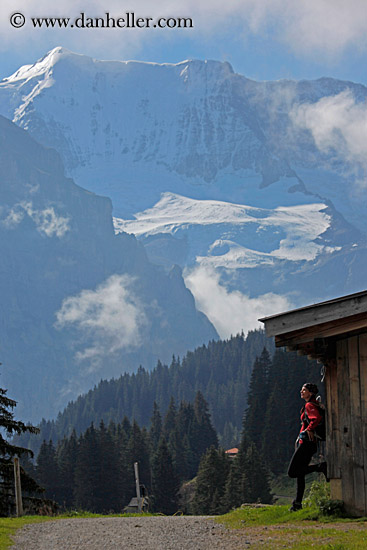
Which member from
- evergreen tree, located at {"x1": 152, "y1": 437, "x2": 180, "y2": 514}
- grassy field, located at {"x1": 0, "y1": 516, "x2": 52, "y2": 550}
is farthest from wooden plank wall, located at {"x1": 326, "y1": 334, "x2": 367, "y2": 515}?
evergreen tree, located at {"x1": 152, "y1": 437, "x2": 180, "y2": 514}

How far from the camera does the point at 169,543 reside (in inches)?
604

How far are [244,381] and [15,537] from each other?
18415 cm

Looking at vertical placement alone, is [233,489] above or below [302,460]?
below

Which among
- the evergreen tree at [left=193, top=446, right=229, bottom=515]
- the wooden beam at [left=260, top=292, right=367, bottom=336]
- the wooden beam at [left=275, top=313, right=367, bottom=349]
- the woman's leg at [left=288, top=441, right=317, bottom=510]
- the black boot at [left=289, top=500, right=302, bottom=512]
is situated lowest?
the evergreen tree at [left=193, top=446, right=229, bottom=515]

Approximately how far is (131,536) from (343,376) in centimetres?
512

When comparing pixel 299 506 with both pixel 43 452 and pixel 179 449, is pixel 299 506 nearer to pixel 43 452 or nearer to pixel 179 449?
pixel 43 452

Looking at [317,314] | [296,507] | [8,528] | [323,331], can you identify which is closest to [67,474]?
[8,528]

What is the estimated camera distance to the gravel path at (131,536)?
590 inches

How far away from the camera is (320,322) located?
15828 mm

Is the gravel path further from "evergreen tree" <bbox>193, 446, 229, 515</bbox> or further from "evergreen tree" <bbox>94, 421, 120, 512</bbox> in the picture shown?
"evergreen tree" <bbox>94, 421, 120, 512</bbox>

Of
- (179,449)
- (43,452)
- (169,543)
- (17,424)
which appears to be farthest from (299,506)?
(179,449)

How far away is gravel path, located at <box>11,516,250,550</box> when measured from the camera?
15.0 meters

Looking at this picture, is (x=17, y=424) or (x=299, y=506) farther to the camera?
(x=17, y=424)

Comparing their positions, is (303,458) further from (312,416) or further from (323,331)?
(323,331)
